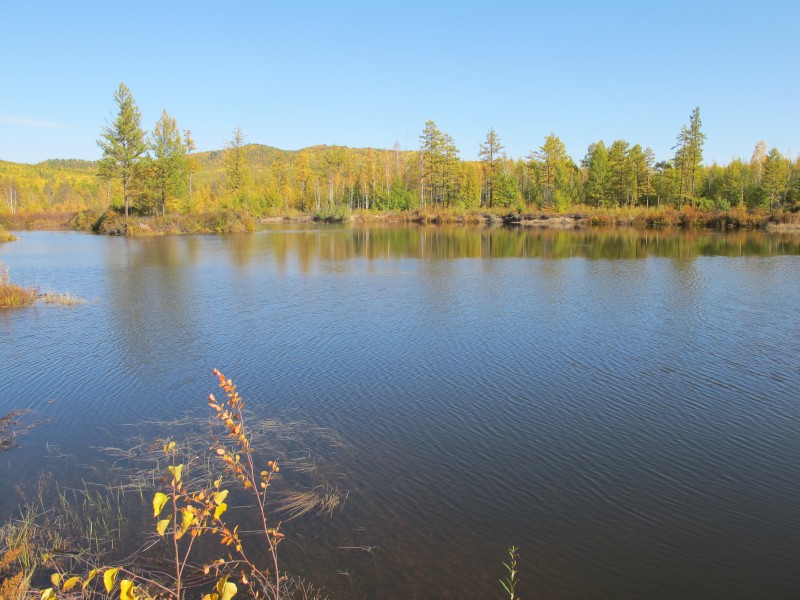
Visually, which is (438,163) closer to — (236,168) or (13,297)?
(236,168)

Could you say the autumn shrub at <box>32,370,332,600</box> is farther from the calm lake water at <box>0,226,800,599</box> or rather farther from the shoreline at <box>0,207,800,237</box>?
the shoreline at <box>0,207,800,237</box>

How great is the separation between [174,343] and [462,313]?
30.0ft

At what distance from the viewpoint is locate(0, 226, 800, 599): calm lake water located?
6262 mm

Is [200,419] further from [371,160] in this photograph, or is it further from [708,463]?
[371,160]

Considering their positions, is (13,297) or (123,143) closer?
(13,297)

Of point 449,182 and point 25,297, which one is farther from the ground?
point 449,182

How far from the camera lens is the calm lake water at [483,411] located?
6.26m

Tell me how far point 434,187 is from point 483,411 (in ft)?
261

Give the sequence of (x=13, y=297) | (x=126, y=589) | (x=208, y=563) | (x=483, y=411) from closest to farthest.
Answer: (x=126, y=589), (x=208, y=563), (x=483, y=411), (x=13, y=297)

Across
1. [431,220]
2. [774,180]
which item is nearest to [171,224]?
[431,220]

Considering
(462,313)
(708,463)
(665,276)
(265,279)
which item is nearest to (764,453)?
(708,463)

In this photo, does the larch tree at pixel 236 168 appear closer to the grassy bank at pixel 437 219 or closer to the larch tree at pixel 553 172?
the grassy bank at pixel 437 219

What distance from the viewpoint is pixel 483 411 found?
10.4 meters

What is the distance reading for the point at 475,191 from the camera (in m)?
92.6
